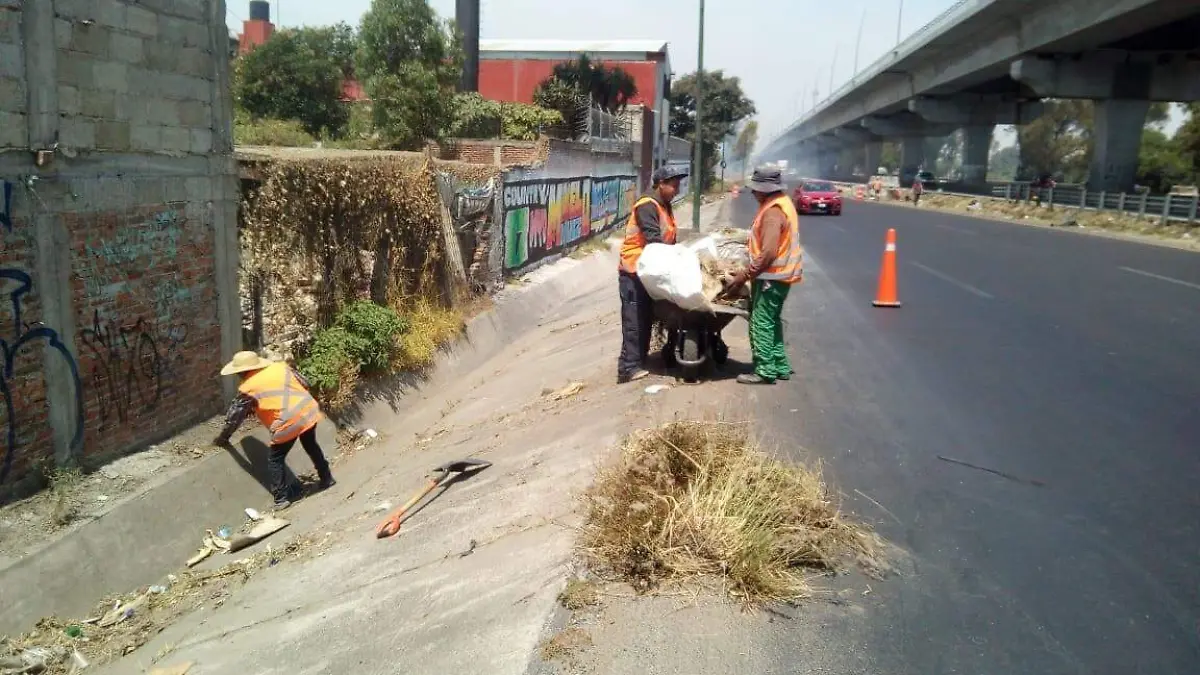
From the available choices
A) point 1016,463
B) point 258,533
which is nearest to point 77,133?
point 258,533

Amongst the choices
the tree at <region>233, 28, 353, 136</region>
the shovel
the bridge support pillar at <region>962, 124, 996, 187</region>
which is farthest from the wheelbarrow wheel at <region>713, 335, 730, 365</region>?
the bridge support pillar at <region>962, 124, 996, 187</region>

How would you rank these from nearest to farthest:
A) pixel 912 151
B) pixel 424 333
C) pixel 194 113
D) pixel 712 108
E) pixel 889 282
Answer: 1. pixel 194 113
2. pixel 424 333
3. pixel 889 282
4. pixel 712 108
5. pixel 912 151

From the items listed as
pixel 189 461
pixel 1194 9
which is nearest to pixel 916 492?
pixel 189 461

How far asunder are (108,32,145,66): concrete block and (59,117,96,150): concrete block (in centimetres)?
70

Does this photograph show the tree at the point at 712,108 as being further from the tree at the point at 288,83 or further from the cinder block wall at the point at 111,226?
→ the cinder block wall at the point at 111,226

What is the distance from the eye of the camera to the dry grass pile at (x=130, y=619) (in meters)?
5.60

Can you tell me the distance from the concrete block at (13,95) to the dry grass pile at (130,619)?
3.43 meters

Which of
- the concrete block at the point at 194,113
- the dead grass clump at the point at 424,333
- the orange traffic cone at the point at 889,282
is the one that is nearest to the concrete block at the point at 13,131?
the concrete block at the point at 194,113

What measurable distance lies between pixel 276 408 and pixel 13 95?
2.98m

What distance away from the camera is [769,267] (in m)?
6.95

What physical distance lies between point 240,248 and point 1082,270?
45.7 feet

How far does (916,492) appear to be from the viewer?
5312mm

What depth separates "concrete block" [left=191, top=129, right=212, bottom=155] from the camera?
27.4 ft

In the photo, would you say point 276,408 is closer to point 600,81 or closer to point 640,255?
point 640,255
